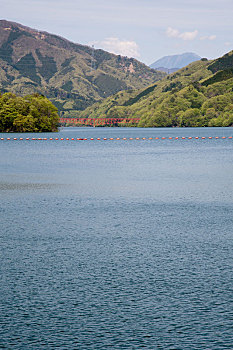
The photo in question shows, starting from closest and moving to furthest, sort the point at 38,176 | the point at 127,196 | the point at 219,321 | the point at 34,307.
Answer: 1. the point at 219,321
2. the point at 34,307
3. the point at 127,196
4. the point at 38,176

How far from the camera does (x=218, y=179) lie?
43.8 m

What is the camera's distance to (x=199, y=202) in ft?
99.2

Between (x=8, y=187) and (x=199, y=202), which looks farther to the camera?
(x=8, y=187)

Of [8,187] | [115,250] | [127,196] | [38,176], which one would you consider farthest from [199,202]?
[38,176]

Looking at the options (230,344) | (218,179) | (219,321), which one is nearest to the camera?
(230,344)

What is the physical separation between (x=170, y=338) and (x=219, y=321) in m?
1.44

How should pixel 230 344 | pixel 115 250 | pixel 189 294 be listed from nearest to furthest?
pixel 230 344 → pixel 189 294 → pixel 115 250

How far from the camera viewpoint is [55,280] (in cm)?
1459

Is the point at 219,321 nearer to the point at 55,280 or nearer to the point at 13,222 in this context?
the point at 55,280

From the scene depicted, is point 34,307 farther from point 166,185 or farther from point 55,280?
point 166,185

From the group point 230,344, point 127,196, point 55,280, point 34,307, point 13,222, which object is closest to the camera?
point 230,344

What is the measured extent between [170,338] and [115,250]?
7680mm

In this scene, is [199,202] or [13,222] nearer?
[13,222]

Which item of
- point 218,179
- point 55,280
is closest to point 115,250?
point 55,280
